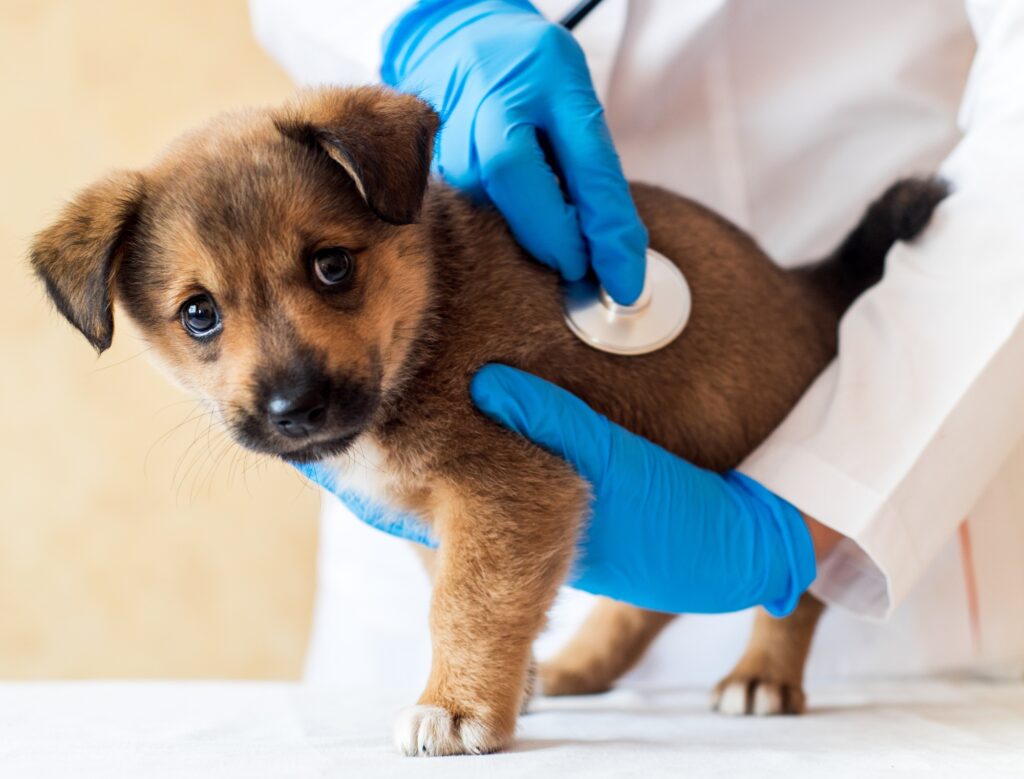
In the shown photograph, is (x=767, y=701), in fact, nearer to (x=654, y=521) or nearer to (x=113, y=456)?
(x=654, y=521)

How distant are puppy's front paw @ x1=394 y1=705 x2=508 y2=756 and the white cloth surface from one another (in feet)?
0.13

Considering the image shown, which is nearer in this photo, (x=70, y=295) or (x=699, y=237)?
(x=70, y=295)

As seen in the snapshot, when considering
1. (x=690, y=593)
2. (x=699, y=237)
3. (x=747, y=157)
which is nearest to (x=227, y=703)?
(x=690, y=593)

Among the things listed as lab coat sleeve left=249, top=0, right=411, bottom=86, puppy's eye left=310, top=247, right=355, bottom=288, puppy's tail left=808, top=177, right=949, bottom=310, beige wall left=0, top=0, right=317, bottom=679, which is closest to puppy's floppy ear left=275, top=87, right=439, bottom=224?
puppy's eye left=310, top=247, right=355, bottom=288

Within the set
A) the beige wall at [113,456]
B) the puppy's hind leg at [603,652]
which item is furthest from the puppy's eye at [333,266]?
the beige wall at [113,456]

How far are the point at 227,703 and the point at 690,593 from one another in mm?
1117

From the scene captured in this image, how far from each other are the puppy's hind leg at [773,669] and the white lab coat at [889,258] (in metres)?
0.12

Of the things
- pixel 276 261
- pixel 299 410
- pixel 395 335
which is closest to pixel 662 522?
pixel 395 335

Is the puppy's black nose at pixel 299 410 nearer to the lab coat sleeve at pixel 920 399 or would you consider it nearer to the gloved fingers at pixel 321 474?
the gloved fingers at pixel 321 474

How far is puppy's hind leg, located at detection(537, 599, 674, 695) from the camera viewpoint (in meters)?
2.75

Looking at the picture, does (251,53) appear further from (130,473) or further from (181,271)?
(181,271)

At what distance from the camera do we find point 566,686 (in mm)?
2740

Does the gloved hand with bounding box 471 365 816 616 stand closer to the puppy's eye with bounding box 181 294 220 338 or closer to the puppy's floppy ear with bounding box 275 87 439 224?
the puppy's floppy ear with bounding box 275 87 439 224

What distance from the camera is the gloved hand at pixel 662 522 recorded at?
2061 millimetres
